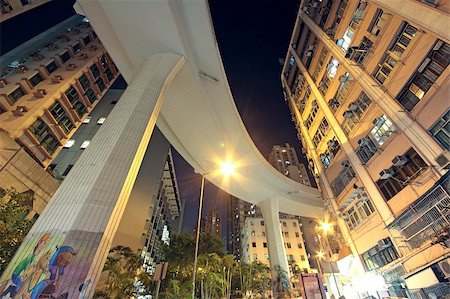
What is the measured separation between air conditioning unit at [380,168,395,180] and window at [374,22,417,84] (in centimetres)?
610

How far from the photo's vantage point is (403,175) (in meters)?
13.4

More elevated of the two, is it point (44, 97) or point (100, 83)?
point (100, 83)

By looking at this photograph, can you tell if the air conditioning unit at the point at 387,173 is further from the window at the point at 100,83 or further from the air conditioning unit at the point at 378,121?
the window at the point at 100,83

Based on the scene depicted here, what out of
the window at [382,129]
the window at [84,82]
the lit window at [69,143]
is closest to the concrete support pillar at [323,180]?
the window at [382,129]

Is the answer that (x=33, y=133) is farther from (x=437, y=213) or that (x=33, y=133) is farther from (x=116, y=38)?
(x=437, y=213)

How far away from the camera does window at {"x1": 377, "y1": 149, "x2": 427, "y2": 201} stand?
1243cm

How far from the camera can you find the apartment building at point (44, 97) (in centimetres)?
1391

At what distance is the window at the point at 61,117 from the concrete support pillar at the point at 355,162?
79.1ft

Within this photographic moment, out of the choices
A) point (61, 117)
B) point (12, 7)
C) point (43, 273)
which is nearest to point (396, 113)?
point (43, 273)

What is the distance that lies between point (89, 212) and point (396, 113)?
1611 cm

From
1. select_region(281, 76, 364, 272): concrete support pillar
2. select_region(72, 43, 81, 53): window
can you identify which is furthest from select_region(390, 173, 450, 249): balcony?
select_region(72, 43, 81, 53): window

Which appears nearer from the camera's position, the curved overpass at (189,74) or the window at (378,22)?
the curved overpass at (189,74)

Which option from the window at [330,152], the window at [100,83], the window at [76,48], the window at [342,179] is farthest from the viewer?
the window at [100,83]

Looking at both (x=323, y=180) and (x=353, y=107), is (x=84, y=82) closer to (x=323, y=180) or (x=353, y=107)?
(x=353, y=107)
